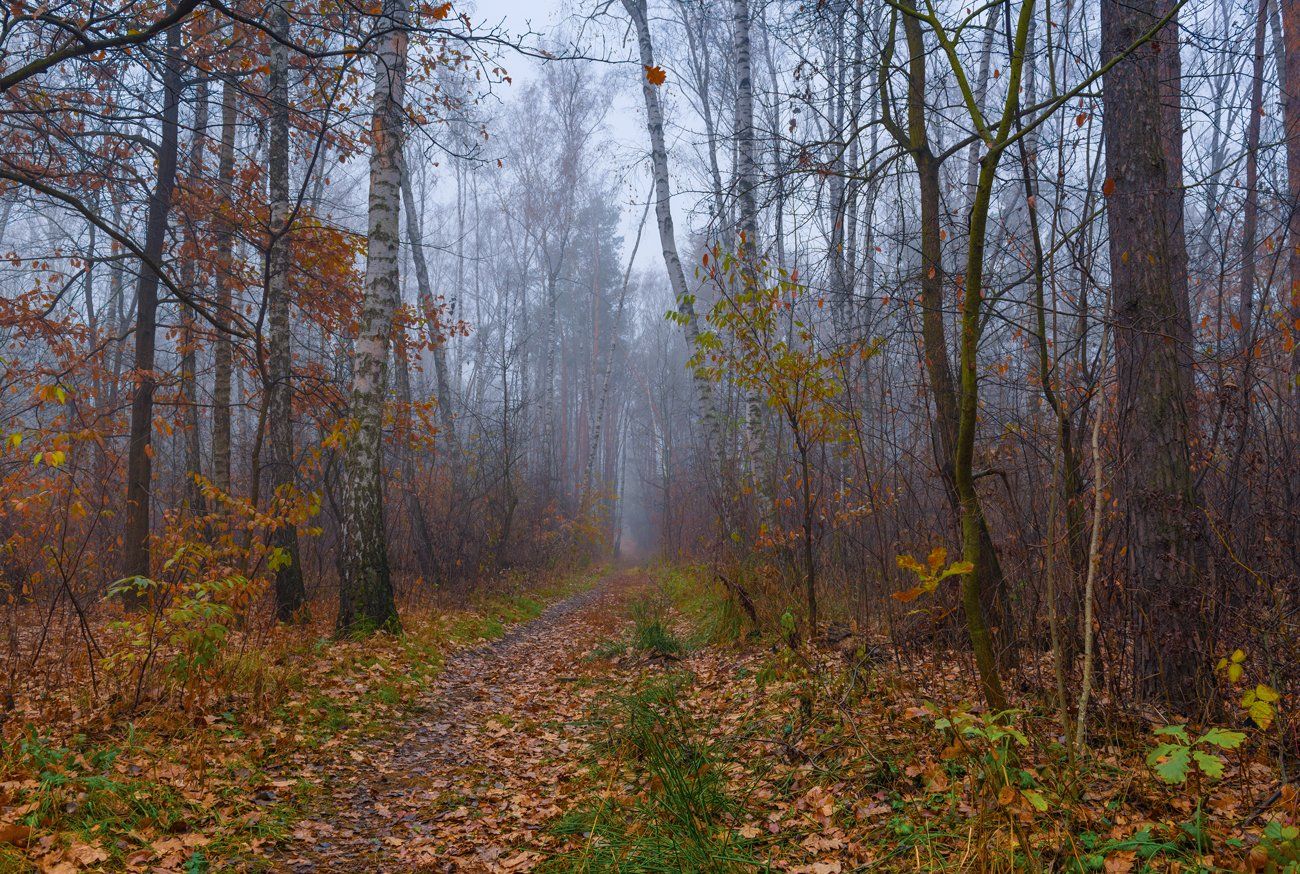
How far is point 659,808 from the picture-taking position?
333cm

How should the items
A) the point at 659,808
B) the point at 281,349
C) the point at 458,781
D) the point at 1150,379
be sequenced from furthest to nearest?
1. the point at 281,349
2. the point at 458,781
3. the point at 1150,379
4. the point at 659,808

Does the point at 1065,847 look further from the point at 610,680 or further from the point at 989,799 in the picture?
the point at 610,680

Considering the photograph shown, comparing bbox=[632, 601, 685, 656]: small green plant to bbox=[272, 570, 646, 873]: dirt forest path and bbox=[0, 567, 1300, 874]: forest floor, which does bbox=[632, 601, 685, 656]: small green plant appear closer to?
bbox=[272, 570, 646, 873]: dirt forest path

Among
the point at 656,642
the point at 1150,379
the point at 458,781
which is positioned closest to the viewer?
the point at 1150,379

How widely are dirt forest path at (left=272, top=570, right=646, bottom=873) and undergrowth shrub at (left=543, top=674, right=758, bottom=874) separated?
0.88 feet

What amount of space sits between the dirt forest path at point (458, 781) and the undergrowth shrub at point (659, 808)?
0.27 m

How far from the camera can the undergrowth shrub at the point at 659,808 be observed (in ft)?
9.57

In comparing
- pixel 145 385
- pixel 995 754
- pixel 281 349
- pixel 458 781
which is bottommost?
pixel 458 781

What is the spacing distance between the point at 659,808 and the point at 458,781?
62.6 inches

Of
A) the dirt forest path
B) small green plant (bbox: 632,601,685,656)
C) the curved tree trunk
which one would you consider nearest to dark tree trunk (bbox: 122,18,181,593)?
the curved tree trunk

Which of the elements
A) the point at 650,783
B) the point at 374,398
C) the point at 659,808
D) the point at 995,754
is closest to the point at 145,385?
the point at 374,398

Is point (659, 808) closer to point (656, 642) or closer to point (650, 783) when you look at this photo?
point (650, 783)

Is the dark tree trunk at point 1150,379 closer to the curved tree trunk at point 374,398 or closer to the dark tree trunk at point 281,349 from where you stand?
the curved tree trunk at point 374,398

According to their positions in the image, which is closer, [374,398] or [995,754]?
[995,754]
